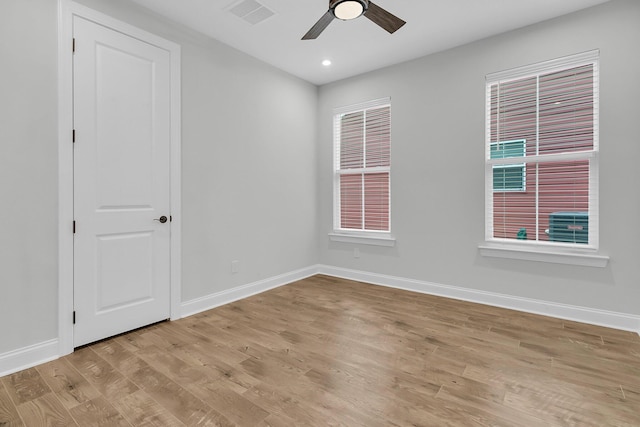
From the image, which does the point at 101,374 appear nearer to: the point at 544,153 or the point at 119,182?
the point at 119,182

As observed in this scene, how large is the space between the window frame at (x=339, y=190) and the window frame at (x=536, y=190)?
3.80 ft

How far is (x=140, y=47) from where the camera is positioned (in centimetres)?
277

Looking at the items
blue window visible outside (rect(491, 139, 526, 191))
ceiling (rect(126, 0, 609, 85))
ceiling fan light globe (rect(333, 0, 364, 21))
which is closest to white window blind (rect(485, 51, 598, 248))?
blue window visible outside (rect(491, 139, 526, 191))

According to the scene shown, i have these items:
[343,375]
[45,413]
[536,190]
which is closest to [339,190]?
[536,190]

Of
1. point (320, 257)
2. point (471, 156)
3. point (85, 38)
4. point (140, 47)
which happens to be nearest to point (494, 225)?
point (471, 156)

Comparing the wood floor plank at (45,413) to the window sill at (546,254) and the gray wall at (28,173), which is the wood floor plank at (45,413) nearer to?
the gray wall at (28,173)

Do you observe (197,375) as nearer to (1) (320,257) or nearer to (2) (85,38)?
(2) (85,38)

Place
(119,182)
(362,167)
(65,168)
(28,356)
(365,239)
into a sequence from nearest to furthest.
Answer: (28,356)
(65,168)
(119,182)
(365,239)
(362,167)

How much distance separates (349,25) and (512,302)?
326 cm

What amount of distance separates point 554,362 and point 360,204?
9.18 feet

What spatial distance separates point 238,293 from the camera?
3.67 meters

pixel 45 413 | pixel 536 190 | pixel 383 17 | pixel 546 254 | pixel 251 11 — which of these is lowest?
pixel 45 413

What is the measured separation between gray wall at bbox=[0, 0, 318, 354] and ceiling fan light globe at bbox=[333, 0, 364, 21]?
5.80 ft

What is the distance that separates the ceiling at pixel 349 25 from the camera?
280 cm
